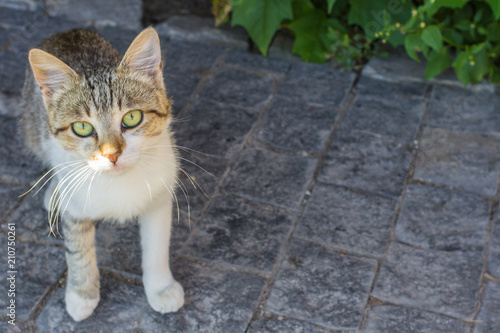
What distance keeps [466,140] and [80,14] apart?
134 inches

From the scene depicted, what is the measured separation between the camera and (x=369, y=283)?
106 inches

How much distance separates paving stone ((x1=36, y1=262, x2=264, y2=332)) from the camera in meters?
2.48

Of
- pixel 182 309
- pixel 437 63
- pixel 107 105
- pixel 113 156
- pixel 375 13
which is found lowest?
pixel 182 309

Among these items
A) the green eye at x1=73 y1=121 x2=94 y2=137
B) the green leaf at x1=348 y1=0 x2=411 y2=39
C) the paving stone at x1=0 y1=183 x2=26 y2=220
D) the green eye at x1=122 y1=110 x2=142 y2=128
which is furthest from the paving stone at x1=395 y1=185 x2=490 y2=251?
the paving stone at x1=0 y1=183 x2=26 y2=220

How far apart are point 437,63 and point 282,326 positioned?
2.37m

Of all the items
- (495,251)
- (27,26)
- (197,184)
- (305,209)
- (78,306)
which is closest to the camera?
(78,306)

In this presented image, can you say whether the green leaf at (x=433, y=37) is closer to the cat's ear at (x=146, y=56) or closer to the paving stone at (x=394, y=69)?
the paving stone at (x=394, y=69)

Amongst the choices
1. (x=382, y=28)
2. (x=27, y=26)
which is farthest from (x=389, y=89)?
(x=27, y=26)

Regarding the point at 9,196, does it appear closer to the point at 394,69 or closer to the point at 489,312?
the point at 489,312

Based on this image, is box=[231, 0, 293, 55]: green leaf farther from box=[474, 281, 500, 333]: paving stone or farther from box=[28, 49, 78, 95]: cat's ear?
box=[474, 281, 500, 333]: paving stone

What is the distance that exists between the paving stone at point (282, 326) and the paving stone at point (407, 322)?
0.83 feet

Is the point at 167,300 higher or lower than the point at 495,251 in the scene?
lower

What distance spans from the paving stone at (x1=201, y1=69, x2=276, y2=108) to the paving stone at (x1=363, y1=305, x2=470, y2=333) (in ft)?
5.91

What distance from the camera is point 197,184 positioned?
10.5 feet
